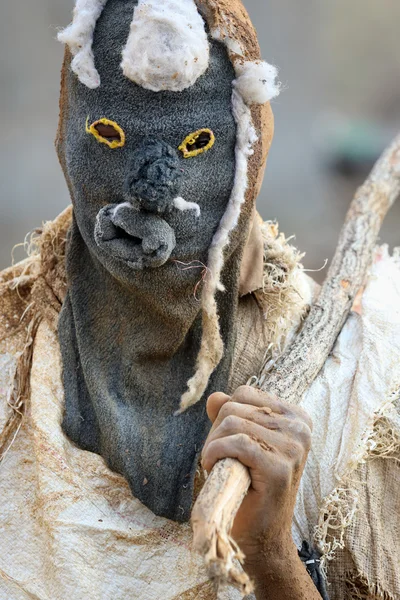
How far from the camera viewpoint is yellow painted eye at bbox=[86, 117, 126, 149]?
1493 mm

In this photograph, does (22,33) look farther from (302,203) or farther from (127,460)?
(127,460)

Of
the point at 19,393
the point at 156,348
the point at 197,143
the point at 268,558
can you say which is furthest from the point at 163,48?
the point at 268,558

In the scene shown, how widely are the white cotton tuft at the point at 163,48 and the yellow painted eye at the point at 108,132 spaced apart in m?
0.09

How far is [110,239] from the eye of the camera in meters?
1.49

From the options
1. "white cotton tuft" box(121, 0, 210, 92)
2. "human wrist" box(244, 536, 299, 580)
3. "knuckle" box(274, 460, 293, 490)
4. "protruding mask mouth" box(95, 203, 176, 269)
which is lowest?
"human wrist" box(244, 536, 299, 580)

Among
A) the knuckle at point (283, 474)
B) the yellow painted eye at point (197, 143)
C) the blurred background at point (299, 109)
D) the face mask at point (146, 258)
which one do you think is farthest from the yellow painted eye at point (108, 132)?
the blurred background at point (299, 109)

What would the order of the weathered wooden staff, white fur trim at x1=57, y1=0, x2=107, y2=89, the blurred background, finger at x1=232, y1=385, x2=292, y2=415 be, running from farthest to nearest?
the blurred background, white fur trim at x1=57, y1=0, x2=107, y2=89, finger at x1=232, y1=385, x2=292, y2=415, the weathered wooden staff

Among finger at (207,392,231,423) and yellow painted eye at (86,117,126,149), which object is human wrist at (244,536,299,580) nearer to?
finger at (207,392,231,423)

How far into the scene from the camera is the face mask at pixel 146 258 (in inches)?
58.0

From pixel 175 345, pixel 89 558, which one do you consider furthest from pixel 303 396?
pixel 89 558

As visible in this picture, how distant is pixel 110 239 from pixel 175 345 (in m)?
0.26

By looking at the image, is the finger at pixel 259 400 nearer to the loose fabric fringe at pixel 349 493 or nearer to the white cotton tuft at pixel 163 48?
the loose fabric fringe at pixel 349 493

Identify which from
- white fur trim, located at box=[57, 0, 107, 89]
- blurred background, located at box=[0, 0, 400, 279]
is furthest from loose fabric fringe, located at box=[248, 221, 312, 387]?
blurred background, located at box=[0, 0, 400, 279]

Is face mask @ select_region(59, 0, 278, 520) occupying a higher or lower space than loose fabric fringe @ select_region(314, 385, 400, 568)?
higher
